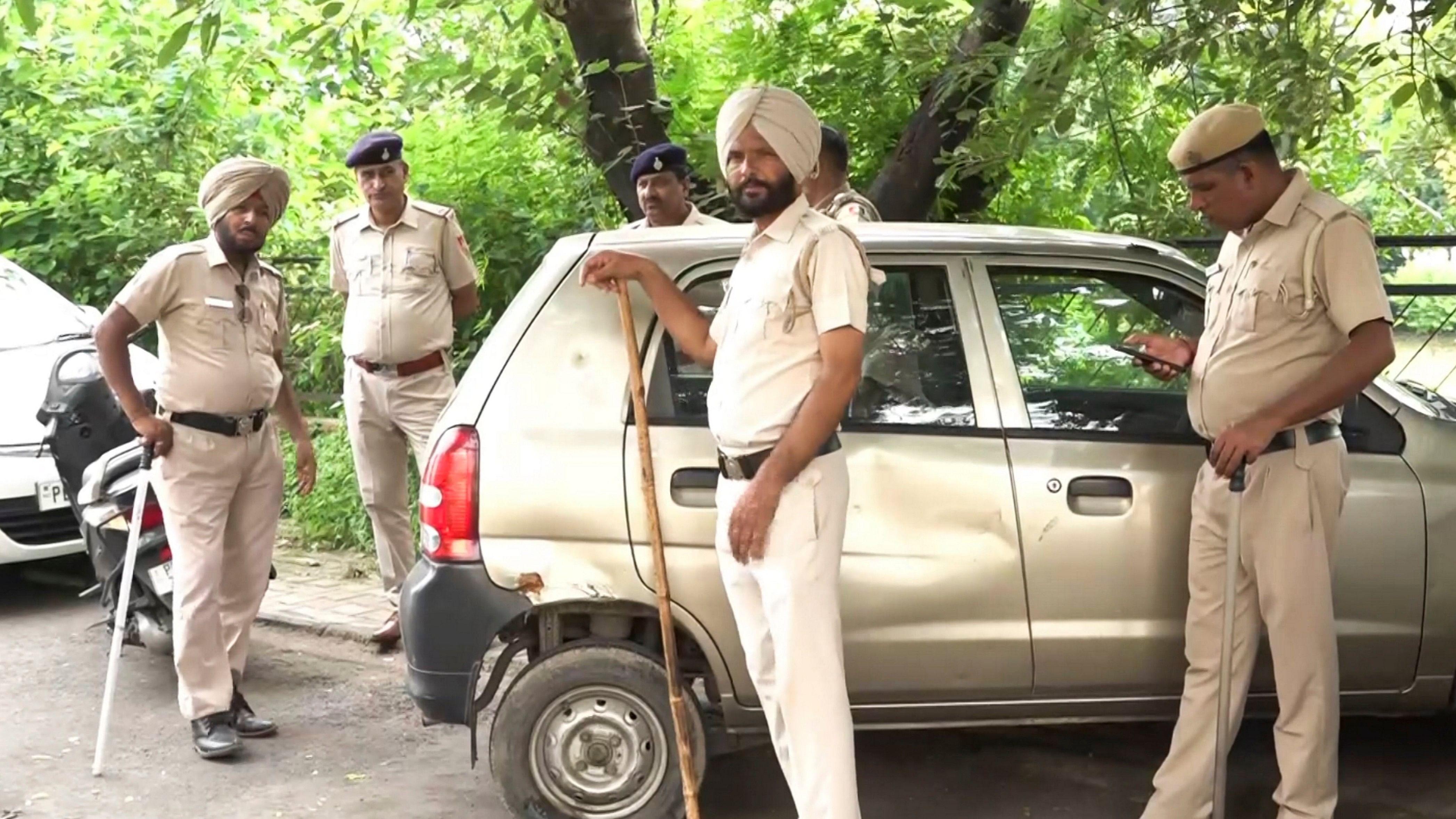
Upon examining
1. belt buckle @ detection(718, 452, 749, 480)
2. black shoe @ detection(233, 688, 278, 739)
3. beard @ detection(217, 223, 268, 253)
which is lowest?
black shoe @ detection(233, 688, 278, 739)

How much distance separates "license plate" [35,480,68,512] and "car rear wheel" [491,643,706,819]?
3823mm

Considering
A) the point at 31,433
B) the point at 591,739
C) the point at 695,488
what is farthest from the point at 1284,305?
the point at 31,433

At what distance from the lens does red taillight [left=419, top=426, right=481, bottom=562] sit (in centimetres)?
408

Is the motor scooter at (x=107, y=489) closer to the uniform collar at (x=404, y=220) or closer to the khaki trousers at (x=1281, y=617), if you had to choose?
the uniform collar at (x=404, y=220)

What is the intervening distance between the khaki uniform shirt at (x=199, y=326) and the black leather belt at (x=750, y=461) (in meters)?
2.17

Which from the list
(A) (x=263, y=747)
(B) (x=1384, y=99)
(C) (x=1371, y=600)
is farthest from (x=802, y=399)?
(B) (x=1384, y=99)

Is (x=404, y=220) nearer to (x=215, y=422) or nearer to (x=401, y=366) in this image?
(x=401, y=366)

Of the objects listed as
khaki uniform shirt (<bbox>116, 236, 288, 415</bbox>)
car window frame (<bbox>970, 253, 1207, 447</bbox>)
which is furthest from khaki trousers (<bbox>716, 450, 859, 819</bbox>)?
khaki uniform shirt (<bbox>116, 236, 288, 415</bbox>)

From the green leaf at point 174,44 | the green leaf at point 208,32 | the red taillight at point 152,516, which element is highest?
the green leaf at point 208,32

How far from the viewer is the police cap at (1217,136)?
A: 12.5ft

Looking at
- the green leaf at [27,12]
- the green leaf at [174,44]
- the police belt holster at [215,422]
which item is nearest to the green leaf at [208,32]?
the green leaf at [174,44]

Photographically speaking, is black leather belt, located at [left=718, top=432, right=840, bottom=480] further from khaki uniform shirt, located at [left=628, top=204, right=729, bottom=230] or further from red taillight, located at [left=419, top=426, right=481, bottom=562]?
khaki uniform shirt, located at [left=628, top=204, right=729, bottom=230]

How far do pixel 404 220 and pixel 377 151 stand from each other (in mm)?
315

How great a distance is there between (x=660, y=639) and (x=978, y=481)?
1.02 meters
